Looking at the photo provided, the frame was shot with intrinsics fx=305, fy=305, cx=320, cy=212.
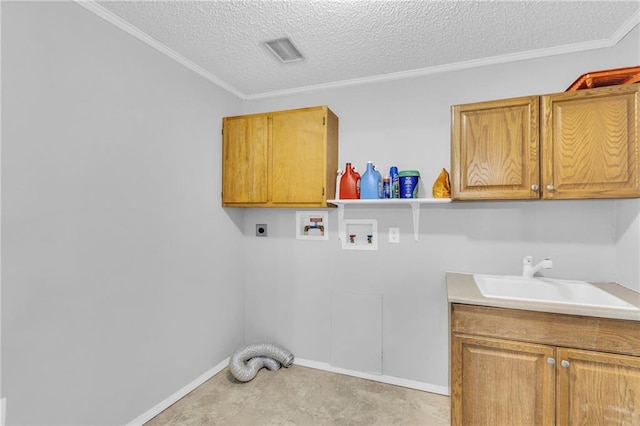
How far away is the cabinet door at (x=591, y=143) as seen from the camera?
1615 millimetres

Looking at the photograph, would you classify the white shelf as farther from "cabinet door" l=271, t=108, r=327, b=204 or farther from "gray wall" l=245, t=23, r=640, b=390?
"cabinet door" l=271, t=108, r=327, b=204

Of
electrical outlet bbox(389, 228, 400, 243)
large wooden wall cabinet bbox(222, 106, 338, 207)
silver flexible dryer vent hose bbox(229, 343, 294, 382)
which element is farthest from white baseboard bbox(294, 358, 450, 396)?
large wooden wall cabinet bbox(222, 106, 338, 207)

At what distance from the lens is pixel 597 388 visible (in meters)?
1.45

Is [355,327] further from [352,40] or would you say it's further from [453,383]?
[352,40]

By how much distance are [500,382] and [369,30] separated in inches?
83.8

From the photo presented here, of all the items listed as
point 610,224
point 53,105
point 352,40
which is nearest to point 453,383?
point 610,224

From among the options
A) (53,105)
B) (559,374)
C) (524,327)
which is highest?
(53,105)

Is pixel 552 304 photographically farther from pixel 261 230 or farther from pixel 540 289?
pixel 261 230

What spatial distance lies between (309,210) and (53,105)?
1792 mm

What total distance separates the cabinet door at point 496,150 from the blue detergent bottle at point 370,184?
0.56m

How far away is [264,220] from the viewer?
288 cm

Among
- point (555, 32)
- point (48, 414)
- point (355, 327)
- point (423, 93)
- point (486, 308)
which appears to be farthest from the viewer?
point (355, 327)

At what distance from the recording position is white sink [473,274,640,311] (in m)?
1.85

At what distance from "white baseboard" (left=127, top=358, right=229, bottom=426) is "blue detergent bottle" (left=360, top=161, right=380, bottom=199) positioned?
6.18 ft
